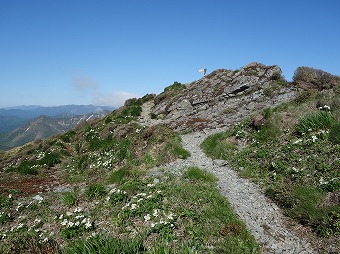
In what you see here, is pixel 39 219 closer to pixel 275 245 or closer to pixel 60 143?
pixel 275 245

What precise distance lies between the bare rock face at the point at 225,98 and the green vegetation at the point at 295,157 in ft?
23.9

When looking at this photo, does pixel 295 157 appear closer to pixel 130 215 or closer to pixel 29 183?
pixel 130 215

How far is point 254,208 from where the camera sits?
35.8ft

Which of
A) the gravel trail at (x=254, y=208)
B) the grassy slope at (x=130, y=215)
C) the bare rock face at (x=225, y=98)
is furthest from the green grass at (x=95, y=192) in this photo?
the bare rock face at (x=225, y=98)

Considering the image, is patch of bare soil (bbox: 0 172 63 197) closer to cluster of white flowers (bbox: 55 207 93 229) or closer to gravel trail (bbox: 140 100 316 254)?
cluster of white flowers (bbox: 55 207 93 229)

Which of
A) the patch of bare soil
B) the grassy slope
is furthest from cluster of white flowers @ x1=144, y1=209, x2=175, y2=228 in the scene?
the patch of bare soil

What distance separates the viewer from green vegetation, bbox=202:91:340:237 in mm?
9781

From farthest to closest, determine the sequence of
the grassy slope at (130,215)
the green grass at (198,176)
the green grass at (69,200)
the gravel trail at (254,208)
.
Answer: the green grass at (198,176), the green grass at (69,200), the gravel trail at (254,208), the grassy slope at (130,215)

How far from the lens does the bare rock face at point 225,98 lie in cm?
2872

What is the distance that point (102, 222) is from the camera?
10211mm

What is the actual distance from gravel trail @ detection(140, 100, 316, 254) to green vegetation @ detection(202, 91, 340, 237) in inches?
22.8

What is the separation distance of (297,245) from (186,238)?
141 inches

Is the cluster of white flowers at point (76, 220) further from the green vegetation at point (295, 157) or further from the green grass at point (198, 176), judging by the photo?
the green vegetation at point (295, 157)

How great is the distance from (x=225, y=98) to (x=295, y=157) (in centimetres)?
2252
